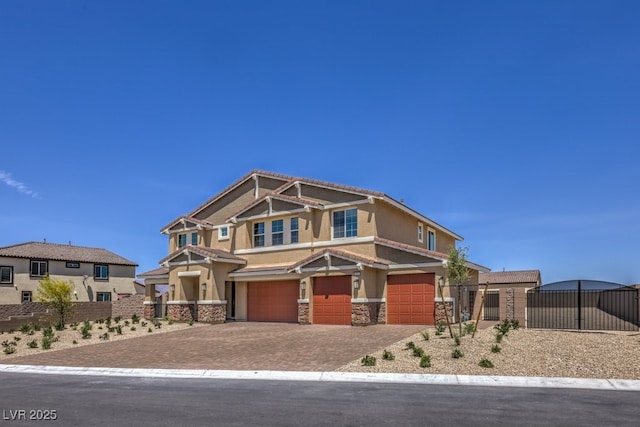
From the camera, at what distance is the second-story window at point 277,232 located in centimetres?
3238

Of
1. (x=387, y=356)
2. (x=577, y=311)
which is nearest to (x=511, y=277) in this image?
(x=577, y=311)

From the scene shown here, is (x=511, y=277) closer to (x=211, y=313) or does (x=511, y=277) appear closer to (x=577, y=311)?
(x=577, y=311)

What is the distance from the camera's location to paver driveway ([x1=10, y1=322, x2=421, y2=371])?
1742 cm

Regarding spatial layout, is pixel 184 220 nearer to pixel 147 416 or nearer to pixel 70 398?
pixel 70 398

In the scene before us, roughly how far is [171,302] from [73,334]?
644cm

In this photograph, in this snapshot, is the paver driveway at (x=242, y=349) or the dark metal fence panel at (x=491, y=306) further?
the dark metal fence panel at (x=491, y=306)

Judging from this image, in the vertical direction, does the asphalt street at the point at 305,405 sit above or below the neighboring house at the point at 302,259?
below

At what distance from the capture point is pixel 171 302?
108 feet

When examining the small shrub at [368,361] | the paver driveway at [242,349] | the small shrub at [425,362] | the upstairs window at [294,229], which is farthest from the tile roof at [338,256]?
the small shrub at [425,362]

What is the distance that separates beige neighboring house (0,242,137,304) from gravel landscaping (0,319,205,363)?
16.5 meters

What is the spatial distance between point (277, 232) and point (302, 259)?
305 cm

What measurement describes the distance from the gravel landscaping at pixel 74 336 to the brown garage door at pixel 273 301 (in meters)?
3.60

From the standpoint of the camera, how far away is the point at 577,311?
90.5 feet

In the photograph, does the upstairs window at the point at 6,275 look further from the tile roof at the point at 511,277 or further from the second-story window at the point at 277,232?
the tile roof at the point at 511,277
